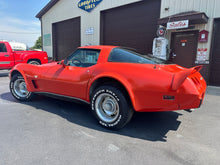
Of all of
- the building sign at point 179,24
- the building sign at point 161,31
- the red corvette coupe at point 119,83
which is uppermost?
the building sign at point 179,24

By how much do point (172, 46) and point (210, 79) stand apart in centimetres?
223

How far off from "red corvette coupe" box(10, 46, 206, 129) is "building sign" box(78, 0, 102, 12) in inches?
335

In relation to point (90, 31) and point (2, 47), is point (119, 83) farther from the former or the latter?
point (90, 31)

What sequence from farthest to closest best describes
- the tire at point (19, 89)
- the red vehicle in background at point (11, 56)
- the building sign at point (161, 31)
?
the red vehicle in background at point (11, 56) < the building sign at point (161, 31) < the tire at point (19, 89)

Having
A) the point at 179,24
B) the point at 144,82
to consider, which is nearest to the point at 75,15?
the point at 179,24

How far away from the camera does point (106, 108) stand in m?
2.79

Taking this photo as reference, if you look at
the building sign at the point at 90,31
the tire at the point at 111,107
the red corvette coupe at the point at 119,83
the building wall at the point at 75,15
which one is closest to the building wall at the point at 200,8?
the building wall at the point at 75,15

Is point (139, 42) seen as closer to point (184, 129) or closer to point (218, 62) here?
point (218, 62)

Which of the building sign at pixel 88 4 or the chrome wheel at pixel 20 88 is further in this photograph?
the building sign at pixel 88 4

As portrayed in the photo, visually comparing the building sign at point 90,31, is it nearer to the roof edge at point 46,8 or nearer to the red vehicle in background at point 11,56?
the red vehicle in background at point 11,56

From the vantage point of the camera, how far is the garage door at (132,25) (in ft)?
27.4

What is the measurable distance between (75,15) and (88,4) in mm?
1717

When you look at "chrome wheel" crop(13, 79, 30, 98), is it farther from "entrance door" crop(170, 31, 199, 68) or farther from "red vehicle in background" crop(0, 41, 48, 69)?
"entrance door" crop(170, 31, 199, 68)

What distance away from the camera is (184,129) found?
2785mm
